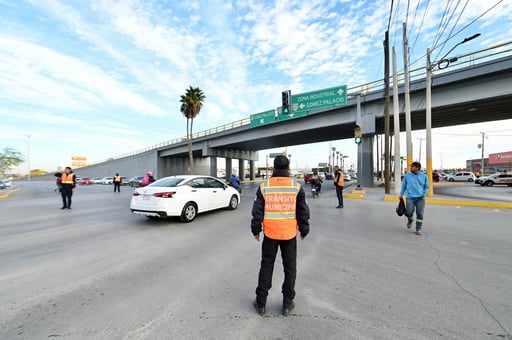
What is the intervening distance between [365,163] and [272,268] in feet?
66.4

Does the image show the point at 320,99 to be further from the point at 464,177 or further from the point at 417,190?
the point at 464,177

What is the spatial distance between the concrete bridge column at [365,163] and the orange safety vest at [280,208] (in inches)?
762

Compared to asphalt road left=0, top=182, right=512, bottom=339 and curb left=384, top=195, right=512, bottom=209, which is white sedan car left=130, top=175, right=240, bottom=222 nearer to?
asphalt road left=0, top=182, right=512, bottom=339

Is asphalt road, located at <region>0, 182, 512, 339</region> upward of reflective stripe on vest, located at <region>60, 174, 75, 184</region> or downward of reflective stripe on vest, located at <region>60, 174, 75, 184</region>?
downward

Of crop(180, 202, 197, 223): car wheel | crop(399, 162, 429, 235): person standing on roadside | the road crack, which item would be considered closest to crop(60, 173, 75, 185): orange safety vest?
crop(180, 202, 197, 223): car wheel

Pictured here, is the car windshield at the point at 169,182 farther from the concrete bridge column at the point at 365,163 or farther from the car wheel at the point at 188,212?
the concrete bridge column at the point at 365,163

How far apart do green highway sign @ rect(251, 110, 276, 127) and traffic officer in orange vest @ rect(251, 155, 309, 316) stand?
70.3 ft

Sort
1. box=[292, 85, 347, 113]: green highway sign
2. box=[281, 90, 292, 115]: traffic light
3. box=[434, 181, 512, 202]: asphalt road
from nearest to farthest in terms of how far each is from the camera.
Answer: box=[434, 181, 512, 202]: asphalt road
box=[281, 90, 292, 115]: traffic light
box=[292, 85, 347, 113]: green highway sign

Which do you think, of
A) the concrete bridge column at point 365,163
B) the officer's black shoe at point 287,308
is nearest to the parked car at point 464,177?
the concrete bridge column at point 365,163

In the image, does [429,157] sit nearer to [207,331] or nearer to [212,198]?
[212,198]

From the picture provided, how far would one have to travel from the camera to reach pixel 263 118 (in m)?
24.3

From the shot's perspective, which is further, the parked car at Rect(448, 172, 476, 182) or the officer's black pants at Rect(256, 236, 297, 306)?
the parked car at Rect(448, 172, 476, 182)

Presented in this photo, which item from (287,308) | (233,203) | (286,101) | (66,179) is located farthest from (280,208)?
(286,101)

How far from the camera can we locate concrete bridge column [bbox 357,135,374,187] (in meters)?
20.1
